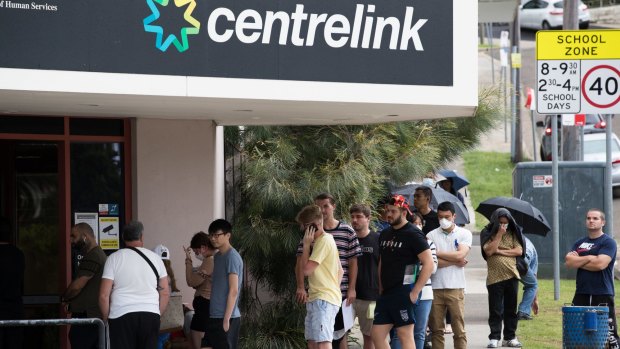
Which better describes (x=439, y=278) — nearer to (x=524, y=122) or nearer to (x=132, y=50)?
(x=132, y=50)

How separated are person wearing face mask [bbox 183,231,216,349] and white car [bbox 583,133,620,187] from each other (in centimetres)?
1805

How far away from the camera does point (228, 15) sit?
9.91m

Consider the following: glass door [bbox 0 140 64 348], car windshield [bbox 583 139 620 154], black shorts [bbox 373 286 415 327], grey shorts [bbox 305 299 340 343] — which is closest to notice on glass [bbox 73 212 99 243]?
glass door [bbox 0 140 64 348]

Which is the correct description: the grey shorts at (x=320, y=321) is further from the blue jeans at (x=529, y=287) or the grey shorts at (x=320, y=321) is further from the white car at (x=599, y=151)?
the white car at (x=599, y=151)

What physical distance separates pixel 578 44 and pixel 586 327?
329 cm

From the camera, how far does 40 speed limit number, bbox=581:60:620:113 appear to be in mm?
12203

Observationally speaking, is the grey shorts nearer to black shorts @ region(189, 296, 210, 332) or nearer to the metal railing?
black shorts @ region(189, 296, 210, 332)

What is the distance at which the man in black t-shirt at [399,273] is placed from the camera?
10797 mm

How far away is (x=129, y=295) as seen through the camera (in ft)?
32.7

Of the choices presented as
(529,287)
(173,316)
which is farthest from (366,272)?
(529,287)

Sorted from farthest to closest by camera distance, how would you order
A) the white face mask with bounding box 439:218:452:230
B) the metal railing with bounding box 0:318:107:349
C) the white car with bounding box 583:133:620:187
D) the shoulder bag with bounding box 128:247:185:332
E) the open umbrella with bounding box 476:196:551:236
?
the white car with bounding box 583:133:620:187
the open umbrella with bounding box 476:196:551:236
the white face mask with bounding box 439:218:452:230
the shoulder bag with bounding box 128:247:185:332
the metal railing with bounding box 0:318:107:349

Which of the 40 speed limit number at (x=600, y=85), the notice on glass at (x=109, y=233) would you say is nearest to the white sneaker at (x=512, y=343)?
the 40 speed limit number at (x=600, y=85)

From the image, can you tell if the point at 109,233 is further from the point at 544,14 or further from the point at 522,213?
the point at 544,14

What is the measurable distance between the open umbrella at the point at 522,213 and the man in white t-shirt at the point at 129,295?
621 centimetres
